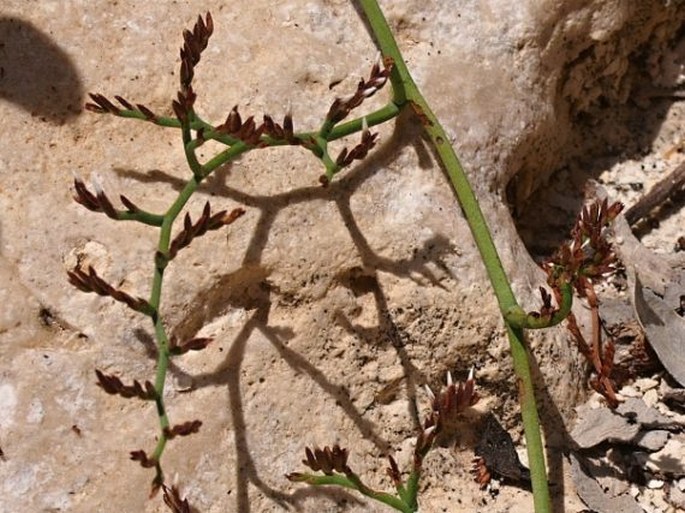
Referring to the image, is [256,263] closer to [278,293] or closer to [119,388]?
[278,293]

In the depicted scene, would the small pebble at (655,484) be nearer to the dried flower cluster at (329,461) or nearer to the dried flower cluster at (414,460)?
the dried flower cluster at (414,460)

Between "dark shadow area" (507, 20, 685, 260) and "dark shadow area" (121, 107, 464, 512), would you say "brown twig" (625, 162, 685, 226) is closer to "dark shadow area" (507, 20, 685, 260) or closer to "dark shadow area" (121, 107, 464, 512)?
"dark shadow area" (507, 20, 685, 260)

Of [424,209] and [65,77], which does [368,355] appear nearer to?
[424,209]

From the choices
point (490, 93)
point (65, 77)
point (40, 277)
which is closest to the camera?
point (40, 277)

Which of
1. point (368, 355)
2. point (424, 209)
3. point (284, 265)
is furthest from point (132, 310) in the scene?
point (424, 209)

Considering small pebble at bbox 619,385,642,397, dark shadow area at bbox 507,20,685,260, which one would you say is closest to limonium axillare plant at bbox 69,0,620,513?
small pebble at bbox 619,385,642,397

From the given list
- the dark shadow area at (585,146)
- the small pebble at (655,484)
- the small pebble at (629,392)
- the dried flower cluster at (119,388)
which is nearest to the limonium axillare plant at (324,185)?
the dried flower cluster at (119,388)
